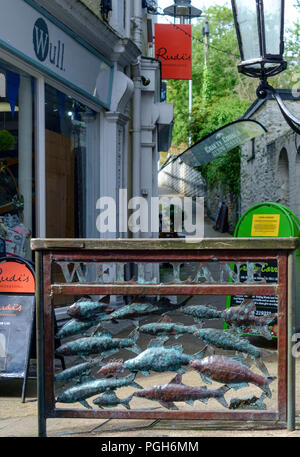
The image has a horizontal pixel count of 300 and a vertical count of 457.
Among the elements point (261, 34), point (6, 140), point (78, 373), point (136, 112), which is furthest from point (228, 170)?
point (78, 373)

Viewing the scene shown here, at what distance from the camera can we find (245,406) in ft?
11.0

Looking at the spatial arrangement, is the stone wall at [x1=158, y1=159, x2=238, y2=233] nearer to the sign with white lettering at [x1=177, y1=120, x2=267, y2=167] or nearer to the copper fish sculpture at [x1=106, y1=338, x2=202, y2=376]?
the sign with white lettering at [x1=177, y1=120, x2=267, y2=167]

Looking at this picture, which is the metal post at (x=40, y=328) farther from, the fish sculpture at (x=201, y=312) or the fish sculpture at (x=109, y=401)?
the fish sculpture at (x=201, y=312)

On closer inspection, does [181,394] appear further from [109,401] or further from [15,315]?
[15,315]

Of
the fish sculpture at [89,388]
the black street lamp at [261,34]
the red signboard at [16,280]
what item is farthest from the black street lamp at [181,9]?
the fish sculpture at [89,388]

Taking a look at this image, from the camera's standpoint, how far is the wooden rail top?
10.6ft

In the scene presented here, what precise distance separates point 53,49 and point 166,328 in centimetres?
470

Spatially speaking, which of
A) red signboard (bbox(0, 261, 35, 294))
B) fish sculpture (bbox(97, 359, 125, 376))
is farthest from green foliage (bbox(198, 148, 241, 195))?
fish sculpture (bbox(97, 359, 125, 376))

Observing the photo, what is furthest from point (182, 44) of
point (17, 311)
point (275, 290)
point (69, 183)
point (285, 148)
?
point (275, 290)

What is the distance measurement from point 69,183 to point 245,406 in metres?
5.47

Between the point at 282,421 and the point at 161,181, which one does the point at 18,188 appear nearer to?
the point at 282,421

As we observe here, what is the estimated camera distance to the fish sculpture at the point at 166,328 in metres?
3.38

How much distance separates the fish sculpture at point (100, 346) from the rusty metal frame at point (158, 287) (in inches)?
4.8

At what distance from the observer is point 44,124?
7.27m
